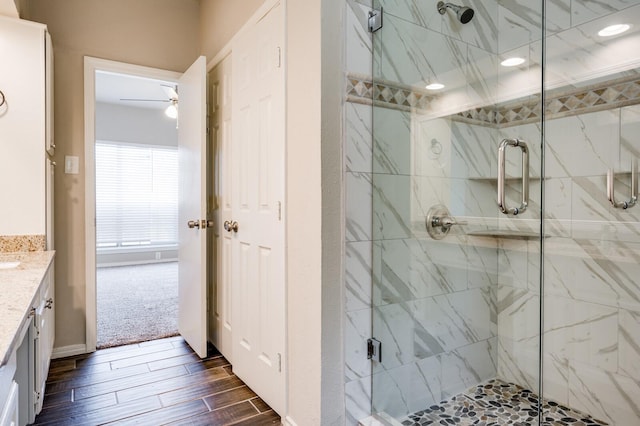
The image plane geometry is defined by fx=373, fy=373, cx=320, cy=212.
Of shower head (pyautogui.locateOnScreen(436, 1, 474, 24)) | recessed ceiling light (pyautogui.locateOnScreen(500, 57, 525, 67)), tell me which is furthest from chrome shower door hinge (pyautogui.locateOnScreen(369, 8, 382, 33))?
recessed ceiling light (pyautogui.locateOnScreen(500, 57, 525, 67))

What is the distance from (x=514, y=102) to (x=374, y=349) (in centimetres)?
133

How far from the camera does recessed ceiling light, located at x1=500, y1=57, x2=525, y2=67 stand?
69.0 inches

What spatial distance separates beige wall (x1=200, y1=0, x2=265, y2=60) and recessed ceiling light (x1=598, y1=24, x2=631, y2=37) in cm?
167

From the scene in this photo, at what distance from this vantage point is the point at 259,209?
206 centimetres

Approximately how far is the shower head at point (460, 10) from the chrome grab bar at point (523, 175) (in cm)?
60

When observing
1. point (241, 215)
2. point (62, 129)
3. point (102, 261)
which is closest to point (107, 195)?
point (102, 261)

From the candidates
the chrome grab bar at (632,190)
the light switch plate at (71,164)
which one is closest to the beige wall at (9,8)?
the light switch plate at (71,164)

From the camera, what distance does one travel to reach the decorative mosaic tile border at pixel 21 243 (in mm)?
2096

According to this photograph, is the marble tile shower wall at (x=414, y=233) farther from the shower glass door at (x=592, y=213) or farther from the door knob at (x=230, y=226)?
the door knob at (x=230, y=226)

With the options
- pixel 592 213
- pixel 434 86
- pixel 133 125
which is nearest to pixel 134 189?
pixel 133 125

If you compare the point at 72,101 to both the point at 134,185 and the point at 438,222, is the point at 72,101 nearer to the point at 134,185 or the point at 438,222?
the point at 438,222

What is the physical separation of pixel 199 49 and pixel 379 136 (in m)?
2.12

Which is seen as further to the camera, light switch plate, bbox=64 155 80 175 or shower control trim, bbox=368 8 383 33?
light switch plate, bbox=64 155 80 175

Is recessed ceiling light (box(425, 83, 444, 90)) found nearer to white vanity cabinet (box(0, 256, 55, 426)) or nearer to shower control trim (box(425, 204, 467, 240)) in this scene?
shower control trim (box(425, 204, 467, 240))
